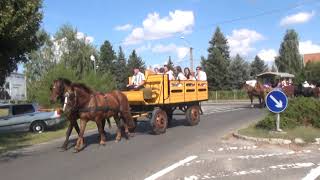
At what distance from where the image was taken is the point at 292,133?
1667 centimetres

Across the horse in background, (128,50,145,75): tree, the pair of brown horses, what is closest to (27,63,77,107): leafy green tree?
the horse in background

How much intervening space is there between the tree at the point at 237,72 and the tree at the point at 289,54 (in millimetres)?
13924

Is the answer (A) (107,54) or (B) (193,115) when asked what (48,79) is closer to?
(B) (193,115)

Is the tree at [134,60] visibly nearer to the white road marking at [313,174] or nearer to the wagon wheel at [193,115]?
the wagon wheel at [193,115]

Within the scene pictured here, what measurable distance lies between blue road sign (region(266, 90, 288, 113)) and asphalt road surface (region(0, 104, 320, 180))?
1625mm

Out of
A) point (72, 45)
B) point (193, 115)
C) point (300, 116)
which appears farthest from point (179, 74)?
point (72, 45)

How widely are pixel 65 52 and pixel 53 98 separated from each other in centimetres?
6949

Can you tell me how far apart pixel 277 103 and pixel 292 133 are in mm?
1036

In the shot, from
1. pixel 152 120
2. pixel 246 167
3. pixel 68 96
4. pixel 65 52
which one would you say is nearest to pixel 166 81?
pixel 152 120

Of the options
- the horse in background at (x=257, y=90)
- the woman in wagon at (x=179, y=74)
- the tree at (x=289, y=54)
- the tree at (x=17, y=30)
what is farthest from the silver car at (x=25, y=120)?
the tree at (x=289, y=54)

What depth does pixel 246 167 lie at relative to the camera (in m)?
11.7

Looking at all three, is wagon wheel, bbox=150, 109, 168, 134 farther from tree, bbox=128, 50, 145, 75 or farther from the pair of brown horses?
tree, bbox=128, 50, 145, 75

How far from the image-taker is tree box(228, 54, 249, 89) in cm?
8781

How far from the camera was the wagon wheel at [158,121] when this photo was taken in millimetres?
18578
